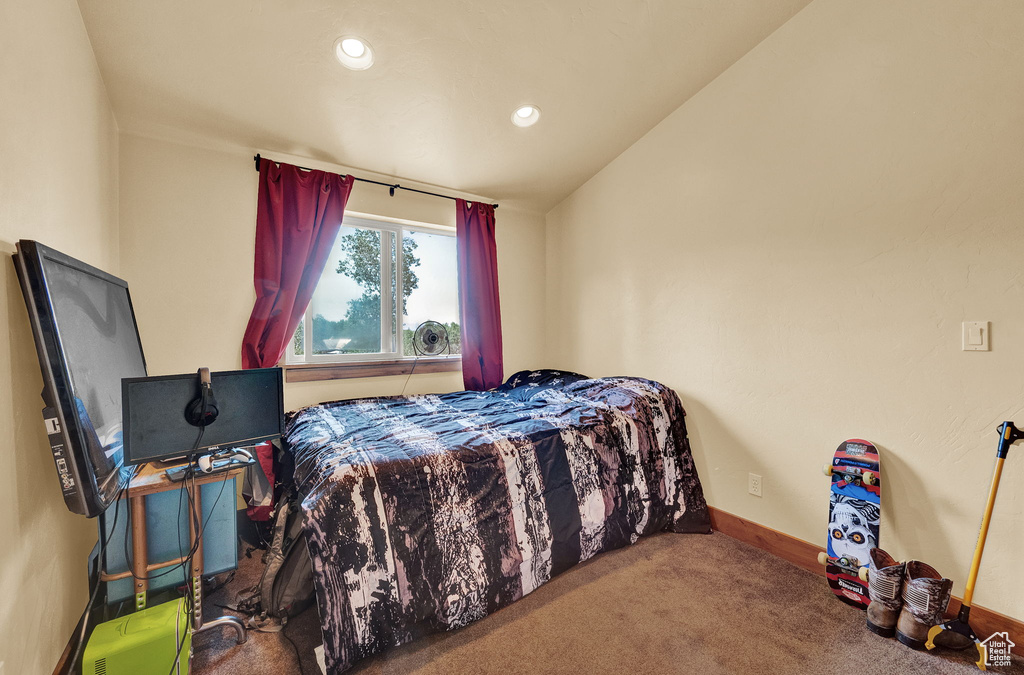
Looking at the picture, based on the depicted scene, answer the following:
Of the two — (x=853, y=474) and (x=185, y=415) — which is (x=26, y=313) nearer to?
(x=185, y=415)

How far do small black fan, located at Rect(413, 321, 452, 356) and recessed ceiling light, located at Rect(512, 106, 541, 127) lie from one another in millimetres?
1496

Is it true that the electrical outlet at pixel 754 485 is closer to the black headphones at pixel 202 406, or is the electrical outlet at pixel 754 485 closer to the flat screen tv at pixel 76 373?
the black headphones at pixel 202 406

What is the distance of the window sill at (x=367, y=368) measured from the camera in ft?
8.59

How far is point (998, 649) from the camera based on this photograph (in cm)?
143

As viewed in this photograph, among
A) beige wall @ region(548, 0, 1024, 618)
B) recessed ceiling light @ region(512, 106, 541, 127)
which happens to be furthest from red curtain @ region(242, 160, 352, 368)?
beige wall @ region(548, 0, 1024, 618)

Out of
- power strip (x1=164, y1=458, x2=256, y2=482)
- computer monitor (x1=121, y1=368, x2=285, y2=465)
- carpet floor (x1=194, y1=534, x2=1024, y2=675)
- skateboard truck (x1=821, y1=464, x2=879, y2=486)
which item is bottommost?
carpet floor (x1=194, y1=534, x2=1024, y2=675)

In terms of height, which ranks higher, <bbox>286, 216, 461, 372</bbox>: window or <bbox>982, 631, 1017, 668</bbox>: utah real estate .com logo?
<bbox>286, 216, 461, 372</bbox>: window

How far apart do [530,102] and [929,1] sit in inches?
68.7

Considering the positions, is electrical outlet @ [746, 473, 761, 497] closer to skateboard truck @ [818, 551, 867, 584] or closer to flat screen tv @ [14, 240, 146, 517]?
skateboard truck @ [818, 551, 867, 584]

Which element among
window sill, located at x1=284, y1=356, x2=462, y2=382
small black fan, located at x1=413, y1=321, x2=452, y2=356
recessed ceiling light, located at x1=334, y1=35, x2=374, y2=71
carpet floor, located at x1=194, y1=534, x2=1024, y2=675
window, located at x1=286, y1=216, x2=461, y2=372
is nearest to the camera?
carpet floor, located at x1=194, y1=534, x2=1024, y2=675

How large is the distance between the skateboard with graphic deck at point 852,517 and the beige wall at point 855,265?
0.09 metres

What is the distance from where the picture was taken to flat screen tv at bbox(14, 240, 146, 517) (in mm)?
1058

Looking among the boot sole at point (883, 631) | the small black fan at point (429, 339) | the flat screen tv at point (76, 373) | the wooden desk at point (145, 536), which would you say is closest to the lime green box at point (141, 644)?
the wooden desk at point (145, 536)

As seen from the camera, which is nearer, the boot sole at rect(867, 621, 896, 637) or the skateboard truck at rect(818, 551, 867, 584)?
the boot sole at rect(867, 621, 896, 637)
